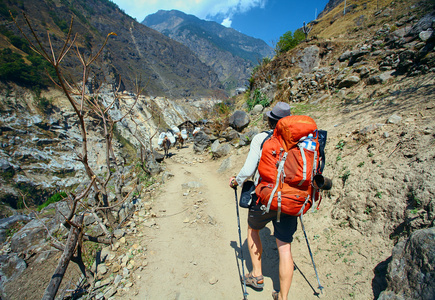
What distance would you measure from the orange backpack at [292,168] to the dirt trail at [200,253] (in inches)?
51.8

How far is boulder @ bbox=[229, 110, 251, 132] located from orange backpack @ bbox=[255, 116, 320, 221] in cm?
702

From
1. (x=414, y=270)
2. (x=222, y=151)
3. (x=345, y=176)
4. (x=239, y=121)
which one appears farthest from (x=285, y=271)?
(x=239, y=121)

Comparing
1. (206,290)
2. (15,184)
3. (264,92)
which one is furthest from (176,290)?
(15,184)

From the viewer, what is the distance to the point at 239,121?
8812 mm

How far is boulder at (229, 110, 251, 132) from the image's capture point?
8.73m

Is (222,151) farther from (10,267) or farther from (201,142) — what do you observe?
(10,267)

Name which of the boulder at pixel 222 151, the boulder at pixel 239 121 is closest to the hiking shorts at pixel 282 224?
the boulder at pixel 222 151

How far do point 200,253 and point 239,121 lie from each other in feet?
21.4

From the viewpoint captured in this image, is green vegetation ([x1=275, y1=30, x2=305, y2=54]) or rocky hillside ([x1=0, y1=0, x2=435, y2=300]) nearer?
rocky hillside ([x1=0, y1=0, x2=435, y2=300])

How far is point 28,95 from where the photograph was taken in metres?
28.9

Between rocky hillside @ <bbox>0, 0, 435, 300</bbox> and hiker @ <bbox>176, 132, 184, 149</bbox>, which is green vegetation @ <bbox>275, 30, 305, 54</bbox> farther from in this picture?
hiker @ <bbox>176, 132, 184, 149</bbox>

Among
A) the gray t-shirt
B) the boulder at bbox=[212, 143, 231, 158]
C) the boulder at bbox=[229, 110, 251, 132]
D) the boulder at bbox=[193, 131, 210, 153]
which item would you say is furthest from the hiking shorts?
the boulder at bbox=[193, 131, 210, 153]

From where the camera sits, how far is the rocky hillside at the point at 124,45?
153 ft

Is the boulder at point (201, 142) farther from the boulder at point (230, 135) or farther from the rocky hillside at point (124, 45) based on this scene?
the rocky hillside at point (124, 45)
